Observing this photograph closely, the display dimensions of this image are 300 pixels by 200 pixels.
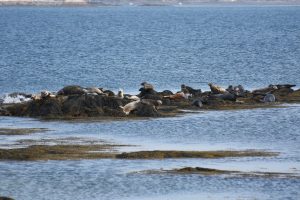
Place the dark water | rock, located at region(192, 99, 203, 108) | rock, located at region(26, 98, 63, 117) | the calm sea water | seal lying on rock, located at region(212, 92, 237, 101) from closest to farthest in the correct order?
the calm sea water, rock, located at region(26, 98, 63, 117), rock, located at region(192, 99, 203, 108), seal lying on rock, located at region(212, 92, 237, 101), the dark water

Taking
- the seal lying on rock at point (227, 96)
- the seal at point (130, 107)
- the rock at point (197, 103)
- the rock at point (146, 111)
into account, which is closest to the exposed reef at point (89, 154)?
the rock at point (146, 111)

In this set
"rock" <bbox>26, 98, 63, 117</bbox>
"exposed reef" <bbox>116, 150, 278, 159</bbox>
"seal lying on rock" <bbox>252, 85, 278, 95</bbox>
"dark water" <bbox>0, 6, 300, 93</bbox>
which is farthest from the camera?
"dark water" <bbox>0, 6, 300, 93</bbox>

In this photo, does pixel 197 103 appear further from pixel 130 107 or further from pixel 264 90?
pixel 264 90

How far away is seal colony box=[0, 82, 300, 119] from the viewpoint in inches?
1228

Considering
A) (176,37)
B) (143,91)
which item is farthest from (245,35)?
(143,91)

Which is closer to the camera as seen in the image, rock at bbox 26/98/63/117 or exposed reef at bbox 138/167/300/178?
exposed reef at bbox 138/167/300/178

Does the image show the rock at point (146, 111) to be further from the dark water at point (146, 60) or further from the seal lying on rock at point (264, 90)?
the dark water at point (146, 60)

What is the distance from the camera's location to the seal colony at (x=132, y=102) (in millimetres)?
31188

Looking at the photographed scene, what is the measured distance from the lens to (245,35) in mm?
99750

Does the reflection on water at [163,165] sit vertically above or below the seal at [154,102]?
below

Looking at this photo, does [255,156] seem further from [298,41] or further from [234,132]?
[298,41]

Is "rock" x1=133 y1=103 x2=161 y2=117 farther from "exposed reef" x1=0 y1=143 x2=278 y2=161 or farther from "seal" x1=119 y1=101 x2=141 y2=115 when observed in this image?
Answer: "exposed reef" x1=0 y1=143 x2=278 y2=161

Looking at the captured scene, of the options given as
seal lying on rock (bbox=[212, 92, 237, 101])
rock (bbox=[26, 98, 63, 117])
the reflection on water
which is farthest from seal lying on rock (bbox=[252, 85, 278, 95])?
rock (bbox=[26, 98, 63, 117])

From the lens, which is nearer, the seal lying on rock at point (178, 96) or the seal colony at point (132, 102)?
the seal colony at point (132, 102)
